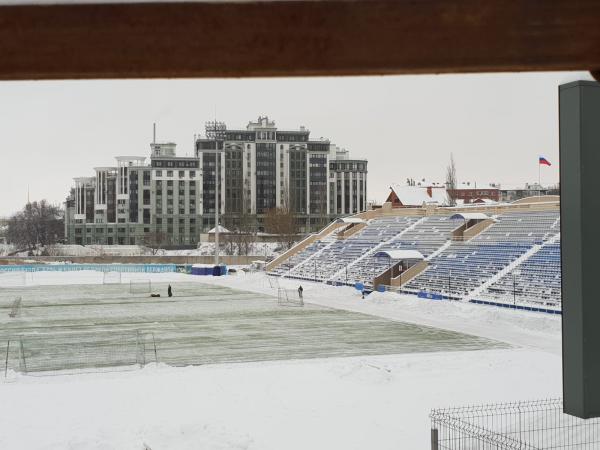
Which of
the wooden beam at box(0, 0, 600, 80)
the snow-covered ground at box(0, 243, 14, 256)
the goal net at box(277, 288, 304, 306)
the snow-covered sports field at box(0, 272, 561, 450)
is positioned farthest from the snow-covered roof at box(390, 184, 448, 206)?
the wooden beam at box(0, 0, 600, 80)

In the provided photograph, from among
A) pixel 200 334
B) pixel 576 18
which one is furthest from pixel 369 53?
pixel 200 334

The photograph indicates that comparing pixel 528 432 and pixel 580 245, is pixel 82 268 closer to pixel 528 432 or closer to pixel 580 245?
pixel 528 432

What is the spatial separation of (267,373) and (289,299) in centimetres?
2199

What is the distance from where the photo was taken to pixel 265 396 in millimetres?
16562

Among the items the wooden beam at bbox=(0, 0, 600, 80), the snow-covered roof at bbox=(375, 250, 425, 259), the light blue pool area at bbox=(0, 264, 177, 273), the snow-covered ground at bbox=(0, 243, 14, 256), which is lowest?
the light blue pool area at bbox=(0, 264, 177, 273)

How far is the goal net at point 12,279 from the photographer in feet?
177

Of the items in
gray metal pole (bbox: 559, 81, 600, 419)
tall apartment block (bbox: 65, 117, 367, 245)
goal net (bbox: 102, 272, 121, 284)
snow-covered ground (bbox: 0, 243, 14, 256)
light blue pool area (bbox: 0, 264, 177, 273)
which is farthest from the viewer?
tall apartment block (bbox: 65, 117, 367, 245)

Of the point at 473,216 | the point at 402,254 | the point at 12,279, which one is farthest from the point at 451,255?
the point at 12,279

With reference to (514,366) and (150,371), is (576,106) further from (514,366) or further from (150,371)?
(150,371)

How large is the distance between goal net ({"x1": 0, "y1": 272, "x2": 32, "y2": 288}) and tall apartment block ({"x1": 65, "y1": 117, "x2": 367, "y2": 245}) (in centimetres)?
6186

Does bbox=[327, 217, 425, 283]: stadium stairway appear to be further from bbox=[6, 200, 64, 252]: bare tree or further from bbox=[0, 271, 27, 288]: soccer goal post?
bbox=[6, 200, 64, 252]: bare tree

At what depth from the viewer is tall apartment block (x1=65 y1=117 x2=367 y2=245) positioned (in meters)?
129

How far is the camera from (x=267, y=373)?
1930cm

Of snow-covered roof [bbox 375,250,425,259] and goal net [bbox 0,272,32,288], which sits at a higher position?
snow-covered roof [bbox 375,250,425,259]
